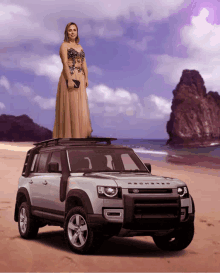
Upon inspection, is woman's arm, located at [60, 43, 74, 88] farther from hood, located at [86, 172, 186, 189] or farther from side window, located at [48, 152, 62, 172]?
hood, located at [86, 172, 186, 189]

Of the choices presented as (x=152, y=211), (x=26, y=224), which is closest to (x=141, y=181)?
(x=152, y=211)

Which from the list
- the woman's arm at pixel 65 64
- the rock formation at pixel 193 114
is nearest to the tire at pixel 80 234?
the woman's arm at pixel 65 64

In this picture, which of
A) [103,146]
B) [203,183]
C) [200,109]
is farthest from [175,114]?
[103,146]

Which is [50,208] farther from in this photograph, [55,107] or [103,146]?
[55,107]

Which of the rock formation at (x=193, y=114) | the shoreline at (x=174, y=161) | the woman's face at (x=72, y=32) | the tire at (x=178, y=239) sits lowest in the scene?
the tire at (x=178, y=239)

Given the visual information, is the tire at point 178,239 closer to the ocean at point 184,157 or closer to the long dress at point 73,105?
the long dress at point 73,105

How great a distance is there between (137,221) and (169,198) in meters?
0.64

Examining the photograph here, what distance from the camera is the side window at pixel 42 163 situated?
365 inches

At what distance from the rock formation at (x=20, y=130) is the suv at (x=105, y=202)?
9205cm

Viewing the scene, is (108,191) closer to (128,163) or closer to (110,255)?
(110,255)

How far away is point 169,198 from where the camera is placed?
714 cm

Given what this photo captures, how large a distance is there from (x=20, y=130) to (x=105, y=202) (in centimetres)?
9777

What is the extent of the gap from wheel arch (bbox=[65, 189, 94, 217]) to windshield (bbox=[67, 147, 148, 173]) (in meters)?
0.65

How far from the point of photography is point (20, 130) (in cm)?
10256
